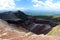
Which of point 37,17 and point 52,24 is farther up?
point 37,17

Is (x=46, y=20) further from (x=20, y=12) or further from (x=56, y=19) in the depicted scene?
(x=20, y=12)

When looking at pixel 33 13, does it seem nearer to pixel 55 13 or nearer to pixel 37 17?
pixel 37 17

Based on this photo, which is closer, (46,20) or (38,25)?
(38,25)

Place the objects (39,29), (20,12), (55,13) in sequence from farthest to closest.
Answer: (20,12) → (55,13) → (39,29)

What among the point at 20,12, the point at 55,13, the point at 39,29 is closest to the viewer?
the point at 39,29

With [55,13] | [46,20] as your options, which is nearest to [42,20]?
[46,20]

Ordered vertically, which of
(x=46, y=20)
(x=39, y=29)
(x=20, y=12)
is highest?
(x=20, y=12)

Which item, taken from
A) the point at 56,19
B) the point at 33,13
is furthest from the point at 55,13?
the point at 33,13

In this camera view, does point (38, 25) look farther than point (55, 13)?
No

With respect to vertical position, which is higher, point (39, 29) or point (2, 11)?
point (2, 11)
